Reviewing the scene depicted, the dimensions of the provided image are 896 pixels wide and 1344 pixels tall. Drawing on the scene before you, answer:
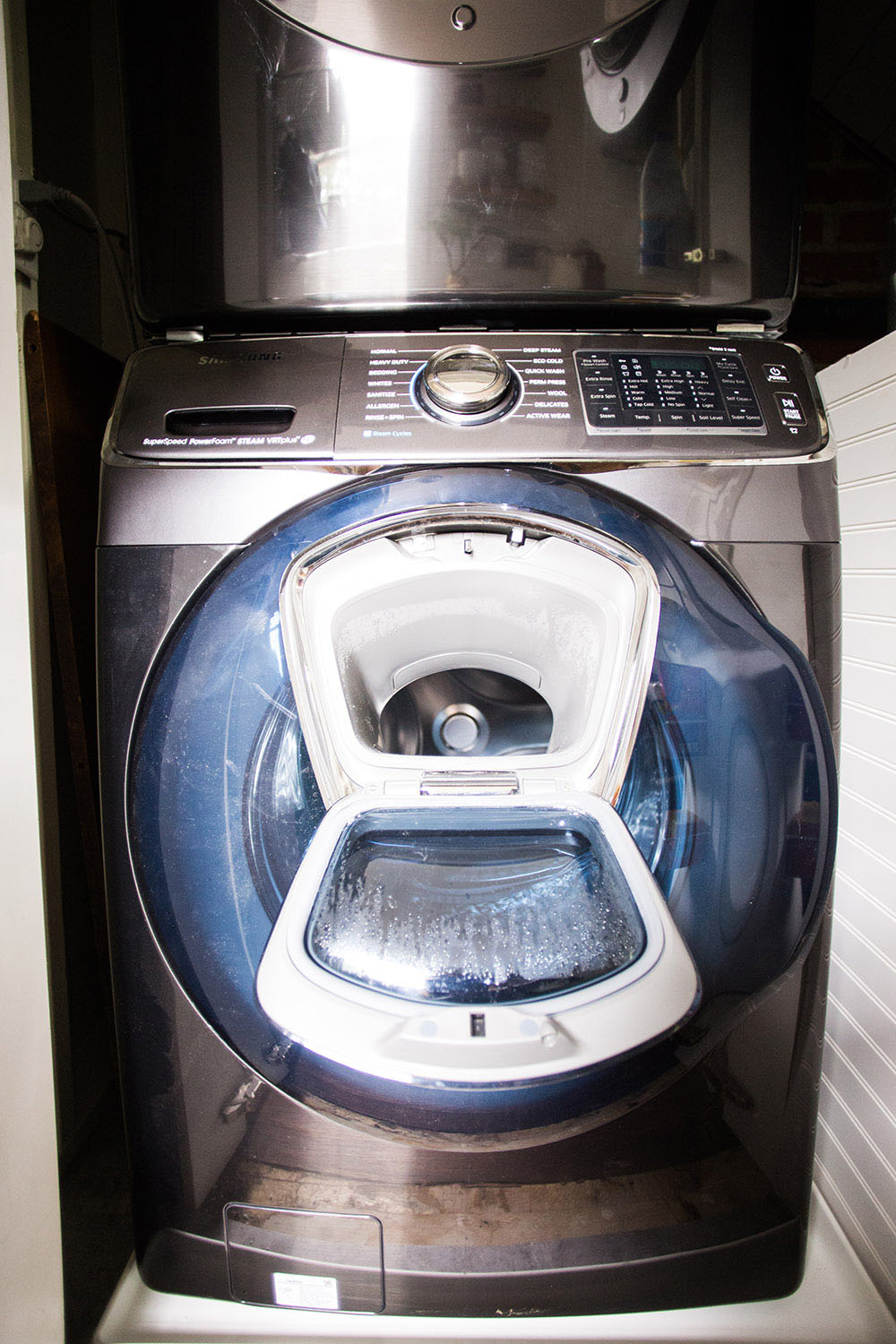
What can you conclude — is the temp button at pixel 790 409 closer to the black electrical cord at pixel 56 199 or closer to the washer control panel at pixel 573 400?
the washer control panel at pixel 573 400

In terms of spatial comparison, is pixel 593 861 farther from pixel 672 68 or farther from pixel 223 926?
pixel 672 68

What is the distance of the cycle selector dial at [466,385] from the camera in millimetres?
661

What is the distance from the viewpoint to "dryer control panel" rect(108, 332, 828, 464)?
66 cm

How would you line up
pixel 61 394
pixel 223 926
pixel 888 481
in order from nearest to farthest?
1. pixel 223 926
2. pixel 888 481
3. pixel 61 394

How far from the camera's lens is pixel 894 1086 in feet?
2.36

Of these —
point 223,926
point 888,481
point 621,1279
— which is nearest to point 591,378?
point 888,481

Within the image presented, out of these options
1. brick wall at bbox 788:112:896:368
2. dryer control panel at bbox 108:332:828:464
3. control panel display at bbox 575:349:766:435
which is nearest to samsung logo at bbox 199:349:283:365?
dryer control panel at bbox 108:332:828:464

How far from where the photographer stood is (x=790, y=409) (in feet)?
2.21

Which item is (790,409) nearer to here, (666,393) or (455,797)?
(666,393)

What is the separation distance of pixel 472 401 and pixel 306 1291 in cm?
82

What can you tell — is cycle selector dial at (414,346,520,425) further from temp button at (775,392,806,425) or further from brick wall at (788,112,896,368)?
brick wall at (788,112,896,368)

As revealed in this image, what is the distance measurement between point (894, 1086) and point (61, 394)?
4.16 ft

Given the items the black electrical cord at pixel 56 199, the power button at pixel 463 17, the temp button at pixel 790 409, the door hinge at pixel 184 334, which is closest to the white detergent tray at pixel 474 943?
the temp button at pixel 790 409

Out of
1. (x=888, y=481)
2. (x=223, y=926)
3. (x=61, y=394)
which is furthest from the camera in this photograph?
(x=61, y=394)
